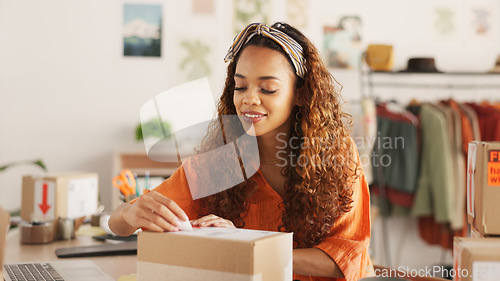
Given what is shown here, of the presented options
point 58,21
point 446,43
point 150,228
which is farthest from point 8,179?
point 446,43

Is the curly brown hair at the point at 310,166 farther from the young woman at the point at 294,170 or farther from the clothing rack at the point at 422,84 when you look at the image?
the clothing rack at the point at 422,84

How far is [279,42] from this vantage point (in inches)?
47.9

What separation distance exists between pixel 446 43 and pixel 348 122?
2.68m

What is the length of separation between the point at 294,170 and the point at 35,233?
886 millimetres

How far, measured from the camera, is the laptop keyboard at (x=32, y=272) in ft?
3.72

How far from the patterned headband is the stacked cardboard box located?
0.48 metres

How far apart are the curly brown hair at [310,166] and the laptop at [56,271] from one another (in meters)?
0.31

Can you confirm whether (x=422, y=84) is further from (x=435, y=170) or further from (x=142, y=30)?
(x=142, y=30)

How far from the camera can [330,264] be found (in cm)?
107

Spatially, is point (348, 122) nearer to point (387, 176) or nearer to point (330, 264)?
point (330, 264)

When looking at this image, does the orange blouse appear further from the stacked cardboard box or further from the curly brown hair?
the stacked cardboard box

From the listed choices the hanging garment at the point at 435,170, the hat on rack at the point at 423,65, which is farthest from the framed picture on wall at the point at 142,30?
the hanging garment at the point at 435,170

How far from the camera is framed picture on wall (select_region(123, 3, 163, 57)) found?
3387 millimetres

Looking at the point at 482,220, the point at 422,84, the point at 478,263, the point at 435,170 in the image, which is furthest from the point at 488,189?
the point at 422,84
